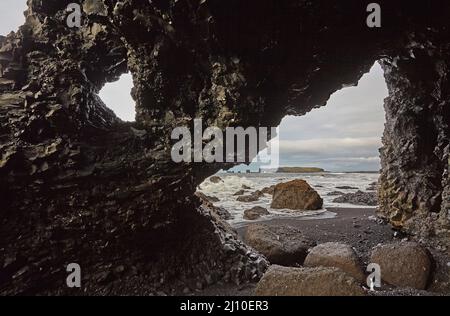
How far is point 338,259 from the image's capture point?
13.1ft

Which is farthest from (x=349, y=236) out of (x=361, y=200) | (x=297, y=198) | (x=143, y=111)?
(x=361, y=200)

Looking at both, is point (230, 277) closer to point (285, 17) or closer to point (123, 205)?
point (123, 205)

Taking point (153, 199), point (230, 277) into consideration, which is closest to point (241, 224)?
point (230, 277)

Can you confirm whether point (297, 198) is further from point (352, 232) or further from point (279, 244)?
point (279, 244)

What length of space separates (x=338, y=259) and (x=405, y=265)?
29.6 inches

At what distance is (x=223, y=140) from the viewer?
3.58m

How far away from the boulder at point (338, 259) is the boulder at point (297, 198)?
5325 millimetres

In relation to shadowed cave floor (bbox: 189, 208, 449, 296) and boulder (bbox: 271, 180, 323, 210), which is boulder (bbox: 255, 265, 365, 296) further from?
boulder (bbox: 271, 180, 323, 210)

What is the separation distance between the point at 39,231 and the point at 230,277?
2099 millimetres

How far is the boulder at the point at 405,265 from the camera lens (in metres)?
3.65

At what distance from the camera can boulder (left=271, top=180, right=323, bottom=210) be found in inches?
376

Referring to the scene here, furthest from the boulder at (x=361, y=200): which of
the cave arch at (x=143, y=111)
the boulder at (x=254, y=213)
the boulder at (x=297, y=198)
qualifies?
the cave arch at (x=143, y=111)
